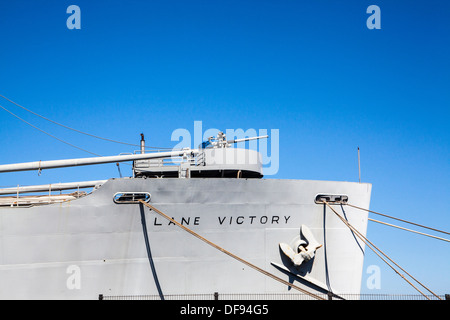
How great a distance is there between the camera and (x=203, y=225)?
53.4 ft

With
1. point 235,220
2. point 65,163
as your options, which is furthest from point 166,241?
point 65,163

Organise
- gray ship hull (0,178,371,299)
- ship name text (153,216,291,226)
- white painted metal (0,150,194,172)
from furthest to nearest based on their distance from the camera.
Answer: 1. white painted metal (0,150,194,172)
2. ship name text (153,216,291,226)
3. gray ship hull (0,178,371,299)

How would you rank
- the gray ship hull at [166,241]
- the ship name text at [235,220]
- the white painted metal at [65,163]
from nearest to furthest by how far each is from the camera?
the gray ship hull at [166,241]
the ship name text at [235,220]
the white painted metal at [65,163]

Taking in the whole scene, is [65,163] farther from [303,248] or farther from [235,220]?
[303,248]

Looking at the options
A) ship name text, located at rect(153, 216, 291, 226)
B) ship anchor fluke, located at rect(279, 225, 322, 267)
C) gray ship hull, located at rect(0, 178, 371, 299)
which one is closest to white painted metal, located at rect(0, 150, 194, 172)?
gray ship hull, located at rect(0, 178, 371, 299)

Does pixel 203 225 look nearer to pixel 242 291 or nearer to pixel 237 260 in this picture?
pixel 237 260

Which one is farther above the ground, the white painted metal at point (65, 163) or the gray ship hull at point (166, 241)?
the white painted metal at point (65, 163)

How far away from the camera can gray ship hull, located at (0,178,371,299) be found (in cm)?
1563

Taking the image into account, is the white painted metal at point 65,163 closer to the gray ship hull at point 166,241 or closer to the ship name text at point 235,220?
the gray ship hull at point 166,241

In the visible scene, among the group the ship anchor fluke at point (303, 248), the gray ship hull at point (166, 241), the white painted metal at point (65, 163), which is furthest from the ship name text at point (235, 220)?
the white painted metal at point (65, 163)

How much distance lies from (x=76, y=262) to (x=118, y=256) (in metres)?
1.44

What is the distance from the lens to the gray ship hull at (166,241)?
51.3 feet

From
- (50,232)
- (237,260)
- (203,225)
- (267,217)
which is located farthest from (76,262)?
(267,217)

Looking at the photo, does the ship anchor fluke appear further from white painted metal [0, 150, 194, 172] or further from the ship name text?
white painted metal [0, 150, 194, 172]
